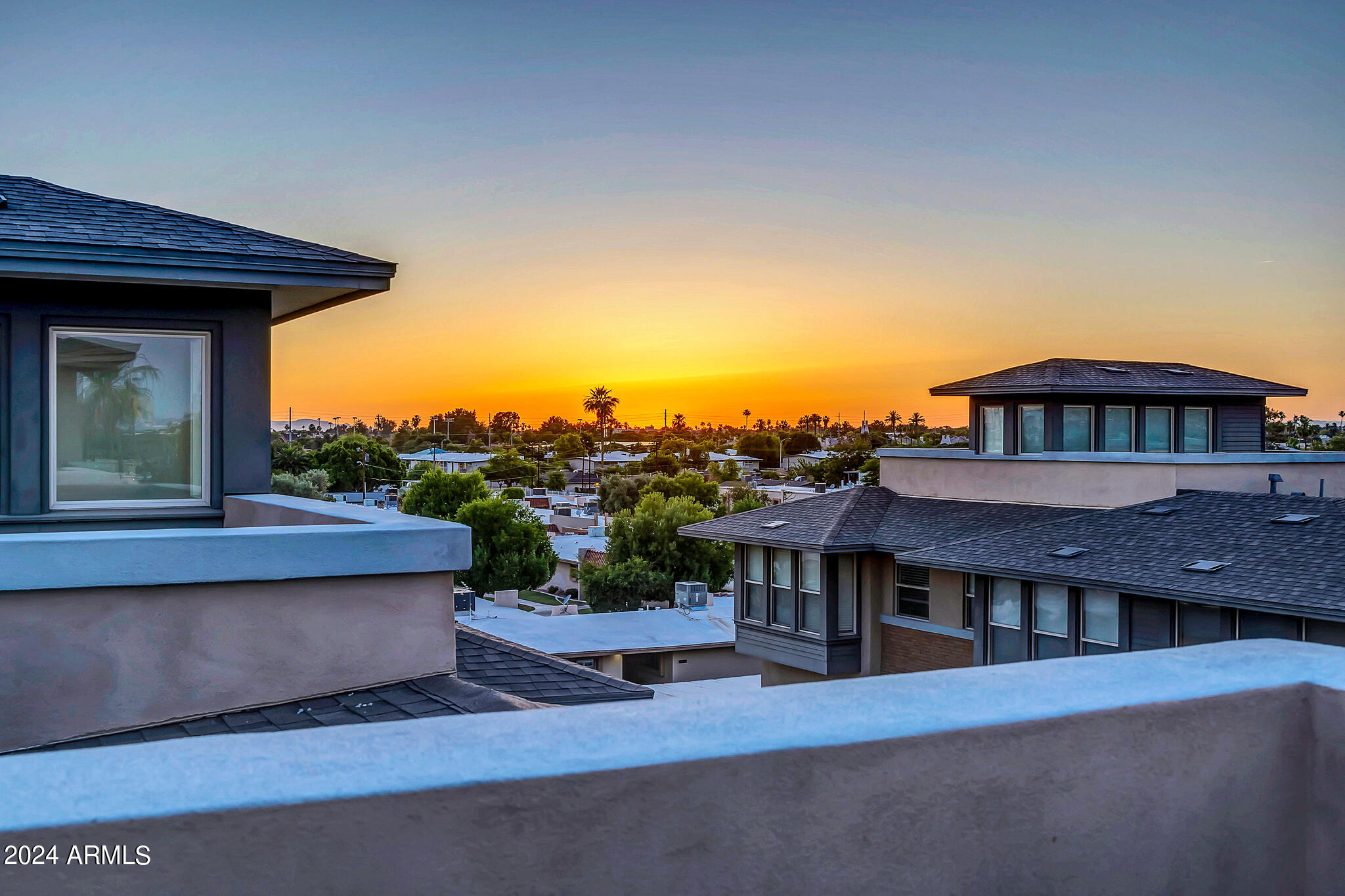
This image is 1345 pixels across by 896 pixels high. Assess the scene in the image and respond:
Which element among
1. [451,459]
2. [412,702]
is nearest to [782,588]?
[412,702]

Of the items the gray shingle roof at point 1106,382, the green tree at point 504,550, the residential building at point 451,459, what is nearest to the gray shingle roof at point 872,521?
the gray shingle roof at point 1106,382

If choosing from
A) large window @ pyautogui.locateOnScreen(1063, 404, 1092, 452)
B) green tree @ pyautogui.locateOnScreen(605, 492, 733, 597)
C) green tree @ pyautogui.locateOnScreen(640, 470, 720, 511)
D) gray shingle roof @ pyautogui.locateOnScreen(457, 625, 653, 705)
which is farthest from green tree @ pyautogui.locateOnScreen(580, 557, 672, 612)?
gray shingle roof @ pyautogui.locateOnScreen(457, 625, 653, 705)

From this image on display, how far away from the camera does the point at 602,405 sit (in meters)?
146

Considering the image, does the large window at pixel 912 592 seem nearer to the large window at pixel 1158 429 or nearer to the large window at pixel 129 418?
the large window at pixel 1158 429

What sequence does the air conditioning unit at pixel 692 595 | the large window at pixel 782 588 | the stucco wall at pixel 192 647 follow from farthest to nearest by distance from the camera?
the air conditioning unit at pixel 692 595 → the large window at pixel 782 588 → the stucco wall at pixel 192 647

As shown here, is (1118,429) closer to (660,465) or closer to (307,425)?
(660,465)

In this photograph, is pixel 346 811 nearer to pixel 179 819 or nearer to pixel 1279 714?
pixel 179 819

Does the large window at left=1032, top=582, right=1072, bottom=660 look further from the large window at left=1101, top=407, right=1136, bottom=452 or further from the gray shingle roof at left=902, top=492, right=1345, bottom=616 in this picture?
the large window at left=1101, top=407, right=1136, bottom=452

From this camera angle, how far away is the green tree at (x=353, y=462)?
96.6 meters

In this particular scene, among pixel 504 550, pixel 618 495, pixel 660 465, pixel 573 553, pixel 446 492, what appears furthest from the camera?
pixel 660 465

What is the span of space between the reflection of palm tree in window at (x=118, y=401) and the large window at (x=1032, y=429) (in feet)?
68.7

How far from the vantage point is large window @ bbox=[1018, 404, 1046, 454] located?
23.8 meters

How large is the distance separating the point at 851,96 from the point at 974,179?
207 inches

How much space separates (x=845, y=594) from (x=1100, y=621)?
6355 millimetres
